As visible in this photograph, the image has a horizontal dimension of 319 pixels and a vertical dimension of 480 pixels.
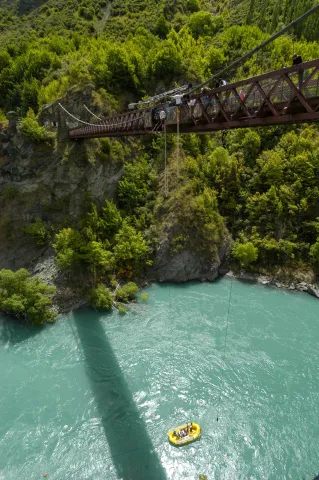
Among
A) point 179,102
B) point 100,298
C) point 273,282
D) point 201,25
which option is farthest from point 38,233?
point 201,25

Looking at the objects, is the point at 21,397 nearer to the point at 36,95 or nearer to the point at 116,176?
the point at 116,176

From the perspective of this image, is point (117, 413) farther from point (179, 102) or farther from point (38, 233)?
point (38, 233)

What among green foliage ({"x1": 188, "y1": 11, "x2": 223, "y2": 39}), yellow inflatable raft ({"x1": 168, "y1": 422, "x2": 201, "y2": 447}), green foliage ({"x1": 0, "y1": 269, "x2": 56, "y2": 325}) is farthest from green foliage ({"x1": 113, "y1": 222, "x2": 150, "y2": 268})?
green foliage ({"x1": 188, "y1": 11, "x2": 223, "y2": 39})

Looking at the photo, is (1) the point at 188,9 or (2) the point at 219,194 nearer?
(2) the point at 219,194

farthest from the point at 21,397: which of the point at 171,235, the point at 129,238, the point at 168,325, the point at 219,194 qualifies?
the point at 219,194

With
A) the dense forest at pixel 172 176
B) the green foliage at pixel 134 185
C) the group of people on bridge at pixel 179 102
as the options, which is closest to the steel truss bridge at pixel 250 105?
the group of people on bridge at pixel 179 102

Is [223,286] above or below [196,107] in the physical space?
below

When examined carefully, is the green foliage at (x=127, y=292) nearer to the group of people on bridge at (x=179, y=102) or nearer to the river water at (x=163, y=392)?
the river water at (x=163, y=392)
